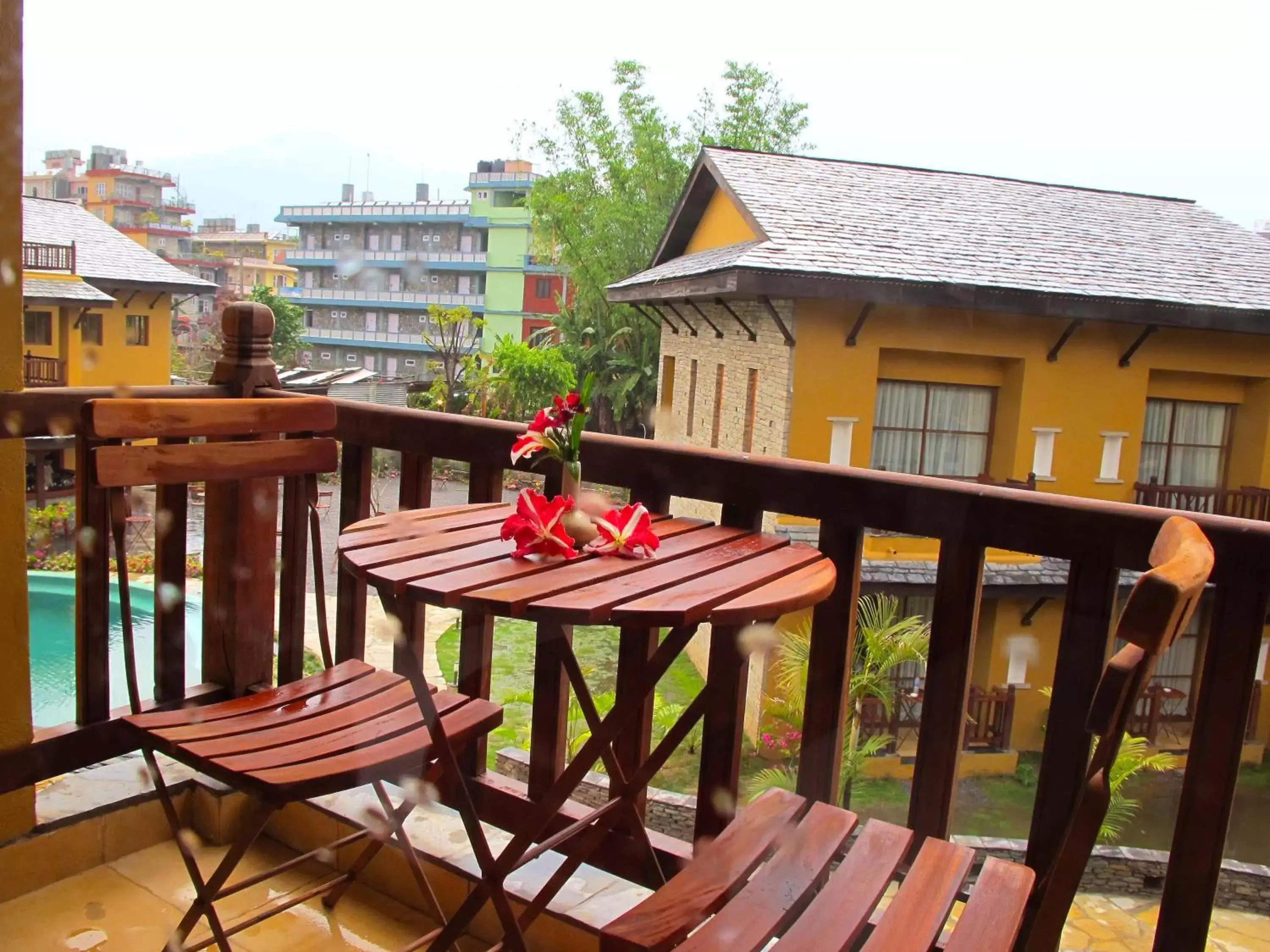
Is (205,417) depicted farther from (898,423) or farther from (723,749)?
(898,423)

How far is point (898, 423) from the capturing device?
35.4ft

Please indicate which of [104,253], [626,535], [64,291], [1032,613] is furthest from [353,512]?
[1032,613]

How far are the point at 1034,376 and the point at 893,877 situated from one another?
35.1 feet

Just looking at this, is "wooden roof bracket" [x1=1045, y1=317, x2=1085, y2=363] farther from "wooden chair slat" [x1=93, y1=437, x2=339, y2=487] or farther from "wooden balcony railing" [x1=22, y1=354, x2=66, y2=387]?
"wooden chair slat" [x1=93, y1=437, x2=339, y2=487]

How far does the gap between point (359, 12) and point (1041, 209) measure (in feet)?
32.0

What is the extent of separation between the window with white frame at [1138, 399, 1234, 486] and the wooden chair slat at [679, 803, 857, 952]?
469 inches

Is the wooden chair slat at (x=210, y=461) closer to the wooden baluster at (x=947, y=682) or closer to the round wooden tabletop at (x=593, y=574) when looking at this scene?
the round wooden tabletop at (x=593, y=574)

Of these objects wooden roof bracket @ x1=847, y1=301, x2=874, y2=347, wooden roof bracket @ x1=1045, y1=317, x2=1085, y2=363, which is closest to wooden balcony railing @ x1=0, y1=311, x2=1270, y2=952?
wooden roof bracket @ x1=847, y1=301, x2=874, y2=347

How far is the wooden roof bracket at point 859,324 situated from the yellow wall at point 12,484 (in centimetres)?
922

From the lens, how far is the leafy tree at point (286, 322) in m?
11.6

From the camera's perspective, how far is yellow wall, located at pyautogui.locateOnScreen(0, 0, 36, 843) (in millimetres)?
1388

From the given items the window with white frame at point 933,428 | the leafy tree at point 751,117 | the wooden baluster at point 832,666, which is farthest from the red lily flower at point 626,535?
the leafy tree at point 751,117

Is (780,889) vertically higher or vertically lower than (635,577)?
lower

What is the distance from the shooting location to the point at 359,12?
21.0 ft
